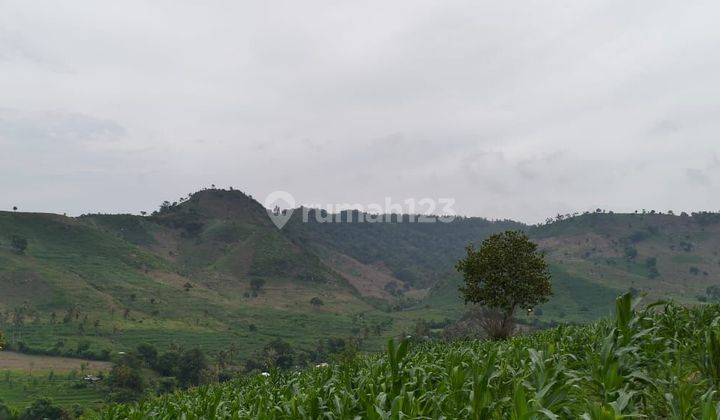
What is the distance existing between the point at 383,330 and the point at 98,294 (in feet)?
239

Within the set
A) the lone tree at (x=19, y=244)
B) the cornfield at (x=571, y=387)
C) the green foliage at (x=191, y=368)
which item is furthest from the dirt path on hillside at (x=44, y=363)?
the cornfield at (x=571, y=387)

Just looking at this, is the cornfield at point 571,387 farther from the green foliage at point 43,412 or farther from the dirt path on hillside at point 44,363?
the dirt path on hillside at point 44,363

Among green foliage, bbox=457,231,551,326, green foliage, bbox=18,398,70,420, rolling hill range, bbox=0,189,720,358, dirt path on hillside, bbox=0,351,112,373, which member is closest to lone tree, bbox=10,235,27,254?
rolling hill range, bbox=0,189,720,358

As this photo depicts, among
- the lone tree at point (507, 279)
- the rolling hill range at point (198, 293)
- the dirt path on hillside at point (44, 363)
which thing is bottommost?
the dirt path on hillside at point (44, 363)

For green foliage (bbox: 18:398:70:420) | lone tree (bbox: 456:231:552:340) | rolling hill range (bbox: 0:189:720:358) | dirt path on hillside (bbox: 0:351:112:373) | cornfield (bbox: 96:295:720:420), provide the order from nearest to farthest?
cornfield (bbox: 96:295:720:420) < lone tree (bbox: 456:231:552:340) < green foliage (bbox: 18:398:70:420) < dirt path on hillside (bbox: 0:351:112:373) < rolling hill range (bbox: 0:189:720:358)

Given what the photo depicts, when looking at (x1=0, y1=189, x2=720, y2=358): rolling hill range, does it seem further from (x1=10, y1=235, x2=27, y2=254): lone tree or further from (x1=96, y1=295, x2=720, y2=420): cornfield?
(x1=96, y1=295, x2=720, y2=420): cornfield

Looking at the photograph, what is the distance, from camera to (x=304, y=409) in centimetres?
891

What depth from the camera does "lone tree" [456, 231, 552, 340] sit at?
31.1 m

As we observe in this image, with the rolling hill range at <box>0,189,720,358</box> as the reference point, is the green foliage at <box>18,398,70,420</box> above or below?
below

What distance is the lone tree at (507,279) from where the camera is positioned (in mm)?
31125

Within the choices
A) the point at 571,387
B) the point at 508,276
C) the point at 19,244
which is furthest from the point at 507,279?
the point at 19,244

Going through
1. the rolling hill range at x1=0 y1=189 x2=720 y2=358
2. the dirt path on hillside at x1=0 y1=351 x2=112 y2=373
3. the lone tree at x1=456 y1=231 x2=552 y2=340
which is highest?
the lone tree at x1=456 y1=231 x2=552 y2=340

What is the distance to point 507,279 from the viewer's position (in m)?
31.1

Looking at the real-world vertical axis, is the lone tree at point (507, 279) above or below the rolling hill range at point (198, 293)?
above
